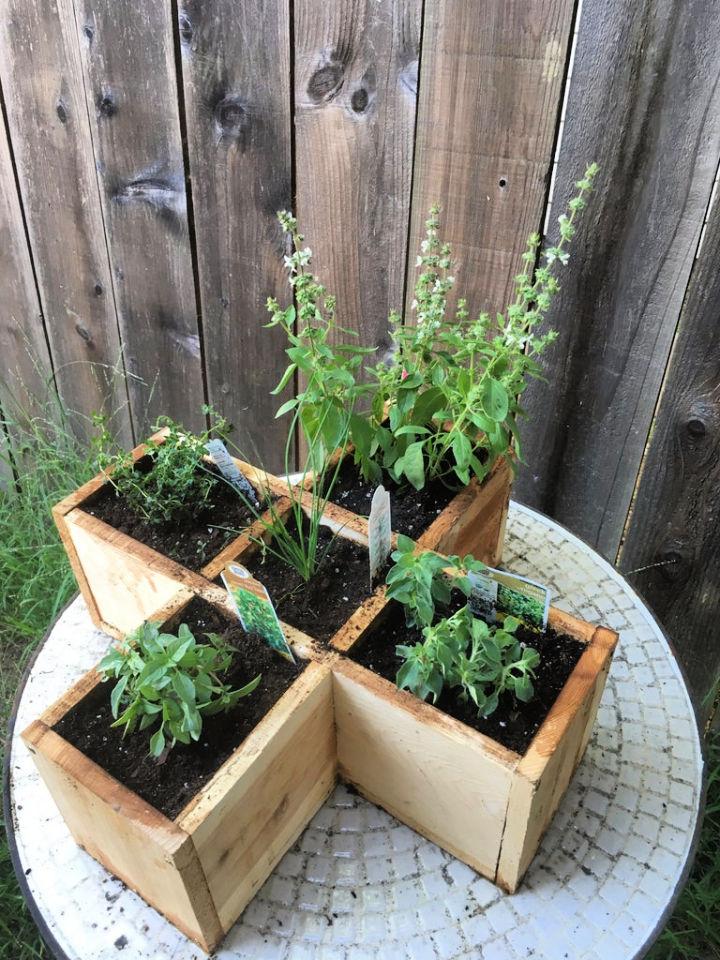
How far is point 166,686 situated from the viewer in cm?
91

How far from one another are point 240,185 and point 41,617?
128 centimetres

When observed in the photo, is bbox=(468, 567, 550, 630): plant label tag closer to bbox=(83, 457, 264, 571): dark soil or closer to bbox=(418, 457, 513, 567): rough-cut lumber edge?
bbox=(418, 457, 513, 567): rough-cut lumber edge

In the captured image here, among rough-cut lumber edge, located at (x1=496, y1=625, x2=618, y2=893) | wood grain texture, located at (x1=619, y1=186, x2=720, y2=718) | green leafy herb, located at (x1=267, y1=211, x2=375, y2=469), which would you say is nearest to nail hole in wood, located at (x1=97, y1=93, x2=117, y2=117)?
green leafy herb, located at (x1=267, y1=211, x2=375, y2=469)

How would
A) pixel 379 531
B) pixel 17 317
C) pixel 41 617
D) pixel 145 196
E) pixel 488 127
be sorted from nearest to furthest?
pixel 379 531 < pixel 488 127 < pixel 145 196 < pixel 41 617 < pixel 17 317

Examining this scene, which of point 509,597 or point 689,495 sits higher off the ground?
point 509,597

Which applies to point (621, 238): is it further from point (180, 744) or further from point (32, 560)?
point (32, 560)

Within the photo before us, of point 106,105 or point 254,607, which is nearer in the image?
point 254,607

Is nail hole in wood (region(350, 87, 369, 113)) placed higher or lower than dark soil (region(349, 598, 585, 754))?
higher

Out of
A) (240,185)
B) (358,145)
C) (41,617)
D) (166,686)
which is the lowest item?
(41,617)

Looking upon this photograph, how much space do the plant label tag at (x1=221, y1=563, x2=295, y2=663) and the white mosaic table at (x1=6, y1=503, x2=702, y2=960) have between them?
26 centimetres

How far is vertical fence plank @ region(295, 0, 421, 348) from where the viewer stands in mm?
1409

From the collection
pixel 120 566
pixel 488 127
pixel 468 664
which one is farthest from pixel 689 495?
pixel 120 566

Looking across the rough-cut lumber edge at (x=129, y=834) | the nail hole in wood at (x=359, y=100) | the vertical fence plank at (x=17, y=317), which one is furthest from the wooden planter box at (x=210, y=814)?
the vertical fence plank at (x=17, y=317)

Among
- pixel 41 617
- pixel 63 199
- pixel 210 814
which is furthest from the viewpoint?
pixel 41 617
